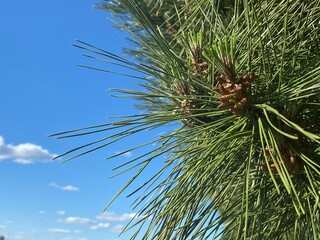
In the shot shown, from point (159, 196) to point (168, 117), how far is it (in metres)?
0.12

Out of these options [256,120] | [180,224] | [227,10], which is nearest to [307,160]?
[256,120]

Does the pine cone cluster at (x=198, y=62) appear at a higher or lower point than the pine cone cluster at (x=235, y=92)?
higher

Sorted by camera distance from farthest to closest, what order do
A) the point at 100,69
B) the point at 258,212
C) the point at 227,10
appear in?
the point at 227,10 < the point at 258,212 < the point at 100,69

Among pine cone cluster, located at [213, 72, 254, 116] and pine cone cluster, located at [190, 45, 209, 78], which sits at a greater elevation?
pine cone cluster, located at [190, 45, 209, 78]

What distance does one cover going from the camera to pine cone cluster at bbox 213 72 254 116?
0.56m

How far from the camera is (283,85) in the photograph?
1.97 ft

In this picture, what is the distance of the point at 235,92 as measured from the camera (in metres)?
0.56

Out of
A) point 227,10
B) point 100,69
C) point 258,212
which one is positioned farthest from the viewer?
point 227,10

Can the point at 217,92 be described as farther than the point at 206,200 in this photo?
No

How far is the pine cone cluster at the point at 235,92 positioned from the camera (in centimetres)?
56

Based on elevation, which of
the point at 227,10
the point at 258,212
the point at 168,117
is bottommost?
the point at 258,212

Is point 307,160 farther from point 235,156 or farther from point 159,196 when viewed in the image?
point 159,196

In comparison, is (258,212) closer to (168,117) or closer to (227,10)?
(168,117)

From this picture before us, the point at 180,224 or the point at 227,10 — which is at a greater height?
the point at 227,10
